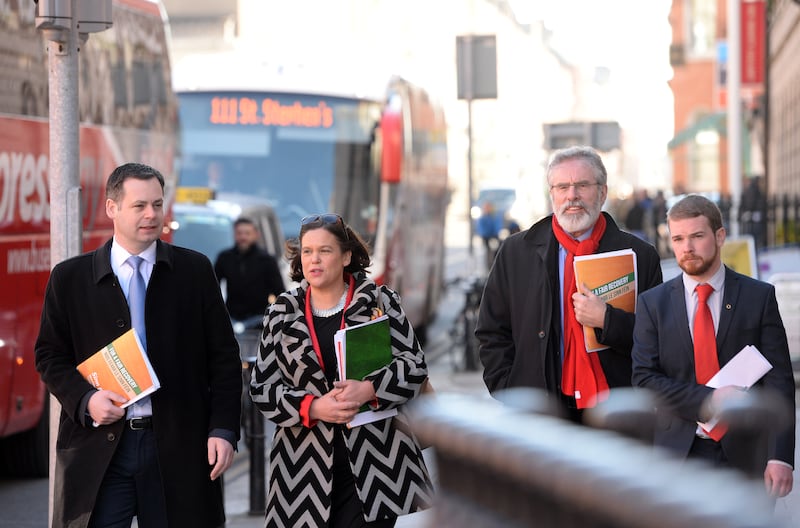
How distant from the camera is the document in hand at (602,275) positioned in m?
5.04

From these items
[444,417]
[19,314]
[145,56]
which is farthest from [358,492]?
[145,56]

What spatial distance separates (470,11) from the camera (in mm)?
115688

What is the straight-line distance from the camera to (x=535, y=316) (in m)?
5.10

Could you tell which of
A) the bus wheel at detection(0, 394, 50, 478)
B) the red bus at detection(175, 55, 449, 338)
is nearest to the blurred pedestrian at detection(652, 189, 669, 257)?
the red bus at detection(175, 55, 449, 338)

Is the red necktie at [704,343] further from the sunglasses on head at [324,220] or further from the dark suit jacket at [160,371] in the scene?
the dark suit jacket at [160,371]

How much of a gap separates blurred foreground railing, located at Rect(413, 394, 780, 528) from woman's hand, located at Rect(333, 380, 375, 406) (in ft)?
8.91

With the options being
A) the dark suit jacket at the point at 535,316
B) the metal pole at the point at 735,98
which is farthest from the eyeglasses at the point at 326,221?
the metal pole at the point at 735,98

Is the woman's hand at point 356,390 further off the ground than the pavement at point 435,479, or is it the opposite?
the woman's hand at point 356,390

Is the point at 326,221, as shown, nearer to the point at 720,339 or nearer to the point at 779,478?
the point at 720,339

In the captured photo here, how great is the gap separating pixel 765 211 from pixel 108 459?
586 inches

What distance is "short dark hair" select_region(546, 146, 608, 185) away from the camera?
5109 millimetres

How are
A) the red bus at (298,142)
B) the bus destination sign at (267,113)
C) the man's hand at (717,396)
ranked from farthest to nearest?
the bus destination sign at (267,113), the red bus at (298,142), the man's hand at (717,396)

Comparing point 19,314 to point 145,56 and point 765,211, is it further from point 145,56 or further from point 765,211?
point 765,211

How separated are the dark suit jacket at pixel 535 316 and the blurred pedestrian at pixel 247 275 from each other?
25.8 feet
